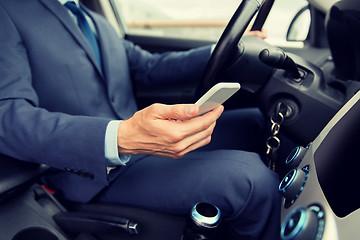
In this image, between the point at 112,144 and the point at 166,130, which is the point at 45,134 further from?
the point at 166,130

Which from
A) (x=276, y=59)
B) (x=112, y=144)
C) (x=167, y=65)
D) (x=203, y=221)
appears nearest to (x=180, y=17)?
(x=167, y=65)

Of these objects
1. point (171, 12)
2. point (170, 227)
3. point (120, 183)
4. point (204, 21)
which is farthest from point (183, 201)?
point (171, 12)

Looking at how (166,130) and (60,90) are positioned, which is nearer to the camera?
(166,130)

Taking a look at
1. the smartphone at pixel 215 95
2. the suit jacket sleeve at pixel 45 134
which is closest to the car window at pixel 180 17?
the smartphone at pixel 215 95

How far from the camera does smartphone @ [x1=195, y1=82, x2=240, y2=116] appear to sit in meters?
0.47

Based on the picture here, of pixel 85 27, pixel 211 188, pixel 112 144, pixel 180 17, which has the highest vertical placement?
pixel 85 27

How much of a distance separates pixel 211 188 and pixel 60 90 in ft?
1.59

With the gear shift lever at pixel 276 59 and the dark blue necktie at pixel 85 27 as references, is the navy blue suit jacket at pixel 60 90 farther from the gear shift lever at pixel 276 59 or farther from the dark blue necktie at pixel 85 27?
the gear shift lever at pixel 276 59

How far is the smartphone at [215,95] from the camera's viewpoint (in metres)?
0.47

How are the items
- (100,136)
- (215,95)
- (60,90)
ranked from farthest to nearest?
1. (60,90)
2. (100,136)
3. (215,95)

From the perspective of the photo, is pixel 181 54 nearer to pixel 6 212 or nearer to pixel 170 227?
pixel 170 227

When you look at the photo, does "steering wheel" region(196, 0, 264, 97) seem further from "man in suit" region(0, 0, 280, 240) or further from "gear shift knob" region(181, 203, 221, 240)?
"gear shift knob" region(181, 203, 221, 240)

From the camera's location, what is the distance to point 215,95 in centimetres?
49

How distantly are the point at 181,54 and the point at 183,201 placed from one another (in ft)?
2.08
